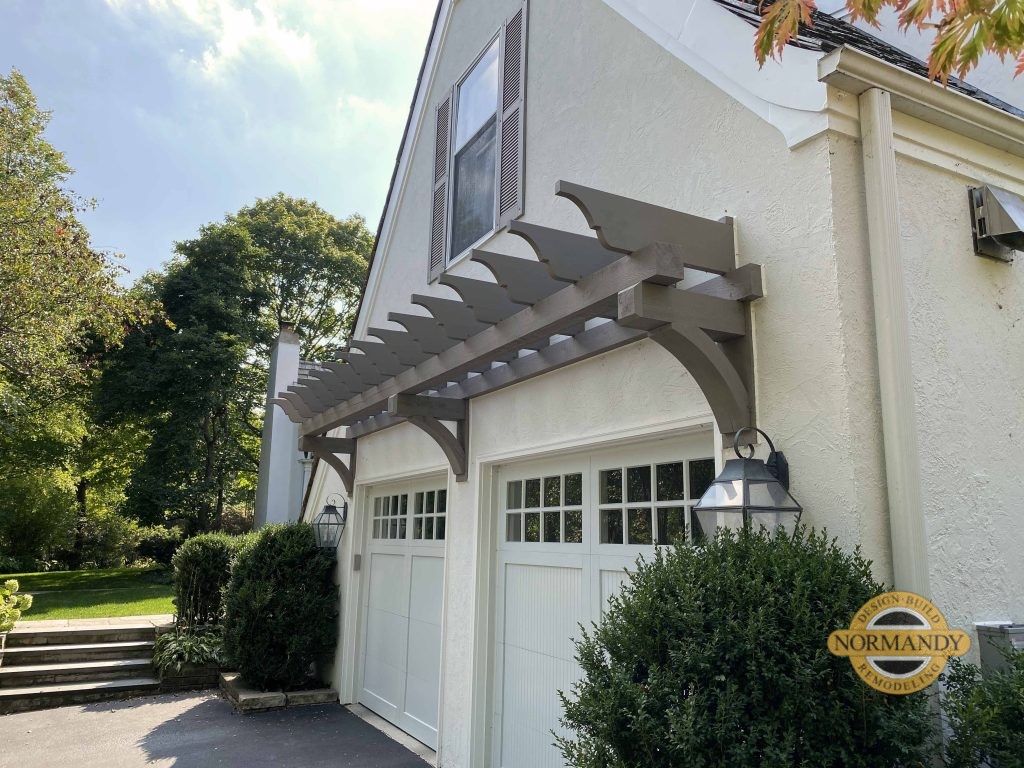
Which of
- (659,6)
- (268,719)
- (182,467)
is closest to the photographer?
(659,6)

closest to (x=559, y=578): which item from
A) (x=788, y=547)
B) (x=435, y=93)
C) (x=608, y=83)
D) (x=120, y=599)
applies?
(x=788, y=547)

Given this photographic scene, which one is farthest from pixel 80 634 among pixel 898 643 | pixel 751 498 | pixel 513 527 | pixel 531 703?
pixel 898 643

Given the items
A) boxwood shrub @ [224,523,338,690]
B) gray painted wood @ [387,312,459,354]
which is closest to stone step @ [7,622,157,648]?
boxwood shrub @ [224,523,338,690]

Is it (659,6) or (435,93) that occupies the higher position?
A: (435,93)

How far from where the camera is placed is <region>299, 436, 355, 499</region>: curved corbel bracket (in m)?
8.10

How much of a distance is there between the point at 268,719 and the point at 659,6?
23.3 feet

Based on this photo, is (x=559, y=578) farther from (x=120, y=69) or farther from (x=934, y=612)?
(x=120, y=69)

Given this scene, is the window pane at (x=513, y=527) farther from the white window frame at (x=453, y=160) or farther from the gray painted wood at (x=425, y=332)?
the white window frame at (x=453, y=160)

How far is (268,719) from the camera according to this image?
723cm

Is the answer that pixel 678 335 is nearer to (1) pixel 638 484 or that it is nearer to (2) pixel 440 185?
(1) pixel 638 484

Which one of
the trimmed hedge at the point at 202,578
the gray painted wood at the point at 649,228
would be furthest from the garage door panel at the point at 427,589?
the gray painted wood at the point at 649,228

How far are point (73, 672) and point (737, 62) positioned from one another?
938 cm

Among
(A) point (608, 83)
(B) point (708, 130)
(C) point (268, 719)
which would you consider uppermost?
(A) point (608, 83)

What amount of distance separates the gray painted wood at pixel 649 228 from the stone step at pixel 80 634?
912cm
